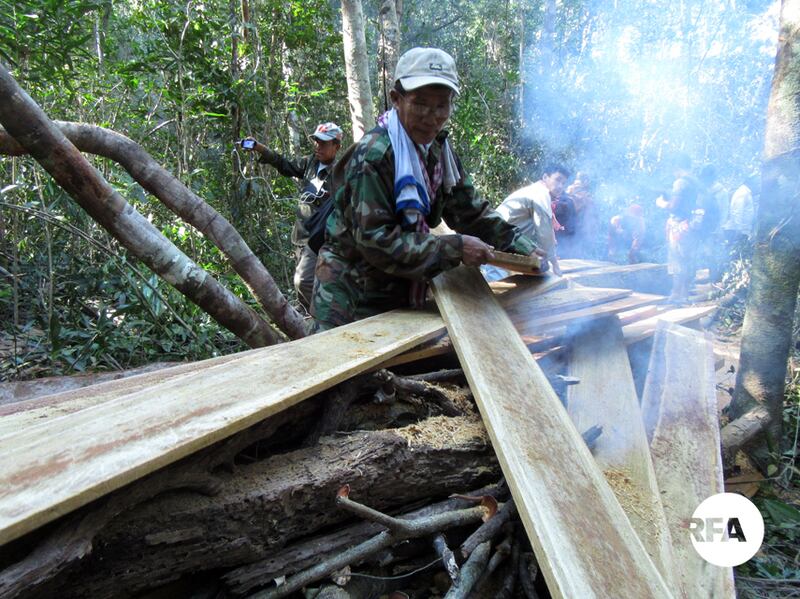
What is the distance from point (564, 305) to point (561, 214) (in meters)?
3.96

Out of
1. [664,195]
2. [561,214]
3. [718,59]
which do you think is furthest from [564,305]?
[718,59]

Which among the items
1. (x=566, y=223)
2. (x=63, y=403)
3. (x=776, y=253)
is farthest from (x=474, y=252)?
(x=566, y=223)

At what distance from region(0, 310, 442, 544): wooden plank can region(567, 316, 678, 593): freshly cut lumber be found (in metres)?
0.93

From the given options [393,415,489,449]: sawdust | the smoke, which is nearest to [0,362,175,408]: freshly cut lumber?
[393,415,489,449]: sawdust

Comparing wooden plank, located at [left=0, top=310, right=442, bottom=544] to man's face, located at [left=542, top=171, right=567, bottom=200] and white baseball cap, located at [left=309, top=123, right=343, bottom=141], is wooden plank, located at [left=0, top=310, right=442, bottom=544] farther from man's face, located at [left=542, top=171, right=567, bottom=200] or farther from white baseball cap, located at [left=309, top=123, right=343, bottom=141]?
man's face, located at [left=542, top=171, right=567, bottom=200]

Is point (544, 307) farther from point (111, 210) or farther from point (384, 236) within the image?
point (111, 210)

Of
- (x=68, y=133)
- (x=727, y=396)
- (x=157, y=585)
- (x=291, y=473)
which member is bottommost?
(x=727, y=396)

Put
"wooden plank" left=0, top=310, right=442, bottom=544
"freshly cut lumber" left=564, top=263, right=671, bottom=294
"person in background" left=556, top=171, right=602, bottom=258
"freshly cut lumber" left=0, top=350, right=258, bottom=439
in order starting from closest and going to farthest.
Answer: "wooden plank" left=0, top=310, right=442, bottom=544, "freshly cut lumber" left=0, top=350, right=258, bottom=439, "freshly cut lumber" left=564, top=263, right=671, bottom=294, "person in background" left=556, top=171, right=602, bottom=258

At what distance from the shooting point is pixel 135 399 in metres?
1.52

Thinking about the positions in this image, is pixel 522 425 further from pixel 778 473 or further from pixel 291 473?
pixel 778 473

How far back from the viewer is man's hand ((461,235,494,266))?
237 cm

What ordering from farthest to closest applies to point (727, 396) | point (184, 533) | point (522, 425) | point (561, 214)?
point (561, 214)
point (727, 396)
point (522, 425)
point (184, 533)

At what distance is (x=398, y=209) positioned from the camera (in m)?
2.28

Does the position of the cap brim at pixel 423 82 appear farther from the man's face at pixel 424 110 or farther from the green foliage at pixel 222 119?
the green foliage at pixel 222 119
